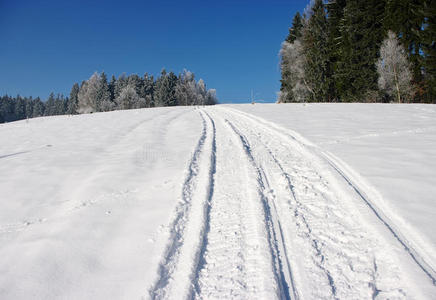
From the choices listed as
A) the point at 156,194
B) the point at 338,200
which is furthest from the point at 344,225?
the point at 156,194

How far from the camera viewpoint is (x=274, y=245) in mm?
2148

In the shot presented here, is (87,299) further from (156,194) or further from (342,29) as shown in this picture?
(342,29)

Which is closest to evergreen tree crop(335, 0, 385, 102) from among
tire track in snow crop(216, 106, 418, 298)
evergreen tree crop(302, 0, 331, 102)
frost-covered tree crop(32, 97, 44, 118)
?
evergreen tree crop(302, 0, 331, 102)

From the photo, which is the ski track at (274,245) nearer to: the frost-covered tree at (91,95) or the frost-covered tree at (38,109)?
the frost-covered tree at (91,95)

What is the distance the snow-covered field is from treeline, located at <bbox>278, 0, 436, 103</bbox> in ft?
61.9

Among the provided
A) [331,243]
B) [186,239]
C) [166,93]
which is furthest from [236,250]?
[166,93]

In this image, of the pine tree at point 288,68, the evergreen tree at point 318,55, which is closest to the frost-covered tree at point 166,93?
the pine tree at point 288,68

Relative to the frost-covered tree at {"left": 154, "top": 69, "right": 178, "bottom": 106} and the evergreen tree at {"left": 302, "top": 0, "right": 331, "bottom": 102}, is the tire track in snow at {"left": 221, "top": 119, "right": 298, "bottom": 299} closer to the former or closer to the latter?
the evergreen tree at {"left": 302, "top": 0, "right": 331, "bottom": 102}

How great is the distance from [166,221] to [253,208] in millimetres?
1037

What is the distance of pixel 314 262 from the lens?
1955 millimetres

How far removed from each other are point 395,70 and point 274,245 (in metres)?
23.3

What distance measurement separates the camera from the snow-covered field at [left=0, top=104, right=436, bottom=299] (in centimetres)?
178

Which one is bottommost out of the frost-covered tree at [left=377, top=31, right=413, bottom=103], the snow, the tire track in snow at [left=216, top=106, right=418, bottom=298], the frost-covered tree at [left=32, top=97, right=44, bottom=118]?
the tire track in snow at [left=216, top=106, right=418, bottom=298]

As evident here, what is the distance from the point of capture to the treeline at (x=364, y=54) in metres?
18.6
